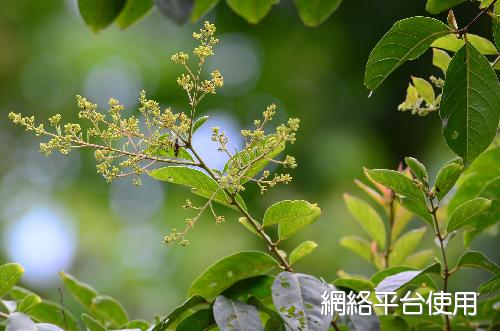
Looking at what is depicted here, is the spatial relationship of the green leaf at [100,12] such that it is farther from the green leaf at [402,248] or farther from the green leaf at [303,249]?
the green leaf at [402,248]

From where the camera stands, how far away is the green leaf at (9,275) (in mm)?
881

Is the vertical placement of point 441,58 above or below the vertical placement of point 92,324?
above

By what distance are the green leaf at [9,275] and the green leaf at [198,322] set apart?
23 cm

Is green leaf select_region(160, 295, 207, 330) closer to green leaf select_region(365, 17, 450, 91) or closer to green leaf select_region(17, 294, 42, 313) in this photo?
green leaf select_region(17, 294, 42, 313)

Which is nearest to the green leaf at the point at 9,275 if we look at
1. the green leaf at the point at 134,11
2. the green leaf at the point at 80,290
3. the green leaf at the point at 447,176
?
the green leaf at the point at 80,290

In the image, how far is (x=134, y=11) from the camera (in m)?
0.60

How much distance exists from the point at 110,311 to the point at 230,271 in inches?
11.6

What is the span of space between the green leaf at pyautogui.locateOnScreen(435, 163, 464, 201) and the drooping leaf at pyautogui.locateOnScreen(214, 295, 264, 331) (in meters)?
0.27

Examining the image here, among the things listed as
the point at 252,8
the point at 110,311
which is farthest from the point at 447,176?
the point at 110,311

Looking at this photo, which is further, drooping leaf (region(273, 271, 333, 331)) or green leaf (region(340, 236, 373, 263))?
green leaf (region(340, 236, 373, 263))

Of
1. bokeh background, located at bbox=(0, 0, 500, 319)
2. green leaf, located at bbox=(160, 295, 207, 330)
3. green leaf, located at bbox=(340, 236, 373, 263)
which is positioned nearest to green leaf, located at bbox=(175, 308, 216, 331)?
green leaf, located at bbox=(160, 295, 207, 330)

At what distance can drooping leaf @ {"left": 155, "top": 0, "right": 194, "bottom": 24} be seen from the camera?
53 cm

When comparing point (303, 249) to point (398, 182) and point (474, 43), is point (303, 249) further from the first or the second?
point (474, 43)

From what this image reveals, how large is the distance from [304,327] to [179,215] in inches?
138
